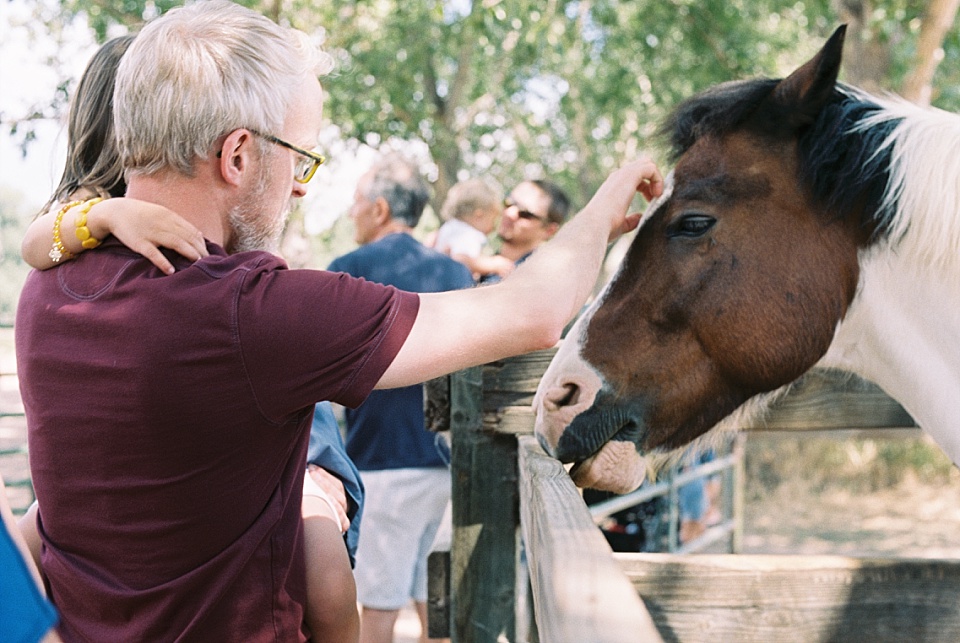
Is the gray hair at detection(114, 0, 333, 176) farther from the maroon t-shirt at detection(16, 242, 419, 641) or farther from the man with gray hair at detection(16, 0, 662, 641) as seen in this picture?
the maroon t-shirt at detection(16, 242, 419, 641)

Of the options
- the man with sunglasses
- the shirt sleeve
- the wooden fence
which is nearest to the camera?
the wooden fence

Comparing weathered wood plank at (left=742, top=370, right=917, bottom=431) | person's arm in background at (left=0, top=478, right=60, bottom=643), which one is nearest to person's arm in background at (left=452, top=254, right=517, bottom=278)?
weathered wood plank at (left=742, top=370, right=917, bottom=431)

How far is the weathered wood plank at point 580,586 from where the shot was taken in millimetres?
765

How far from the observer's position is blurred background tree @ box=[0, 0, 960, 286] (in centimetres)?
731

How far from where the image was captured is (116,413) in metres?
1.24

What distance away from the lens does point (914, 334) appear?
74.5 inches

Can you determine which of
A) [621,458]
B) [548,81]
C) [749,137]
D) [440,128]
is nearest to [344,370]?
[621,458]

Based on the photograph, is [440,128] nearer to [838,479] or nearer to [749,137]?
[838,479]

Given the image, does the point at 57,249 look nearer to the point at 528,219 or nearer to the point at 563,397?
the point at 563,397

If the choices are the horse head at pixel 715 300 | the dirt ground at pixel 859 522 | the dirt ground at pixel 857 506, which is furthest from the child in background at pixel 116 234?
the dirt ground at pixel 857 506

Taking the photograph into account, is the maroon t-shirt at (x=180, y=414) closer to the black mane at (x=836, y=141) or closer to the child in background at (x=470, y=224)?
the black mane at (x=836, y=141)

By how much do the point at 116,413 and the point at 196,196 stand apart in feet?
1.20

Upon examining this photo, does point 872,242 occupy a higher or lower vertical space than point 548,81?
higher

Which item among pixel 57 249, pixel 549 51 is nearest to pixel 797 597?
pixel 57 249
